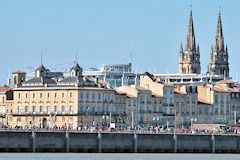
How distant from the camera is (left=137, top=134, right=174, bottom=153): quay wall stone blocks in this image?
136000 millimetres

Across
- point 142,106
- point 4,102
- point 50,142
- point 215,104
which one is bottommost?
point 50,142

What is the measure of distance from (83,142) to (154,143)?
694 cm

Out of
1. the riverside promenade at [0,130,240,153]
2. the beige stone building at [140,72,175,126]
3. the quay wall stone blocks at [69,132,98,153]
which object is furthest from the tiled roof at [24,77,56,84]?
the quay wall stone blocks at [69,132,98,153]

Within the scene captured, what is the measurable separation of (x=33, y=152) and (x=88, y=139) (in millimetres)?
5929

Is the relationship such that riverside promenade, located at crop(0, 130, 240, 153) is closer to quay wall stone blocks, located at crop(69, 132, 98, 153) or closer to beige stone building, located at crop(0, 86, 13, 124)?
quay wall stone blocks, located at crop(69, 132, 98, 153)

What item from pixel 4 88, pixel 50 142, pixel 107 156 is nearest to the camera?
pixel 107 156

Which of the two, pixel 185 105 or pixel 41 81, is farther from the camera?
pixel 185 105

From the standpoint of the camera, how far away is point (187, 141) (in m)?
138

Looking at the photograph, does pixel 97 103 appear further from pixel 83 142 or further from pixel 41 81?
pixel 83 142

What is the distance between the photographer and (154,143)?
447 ft

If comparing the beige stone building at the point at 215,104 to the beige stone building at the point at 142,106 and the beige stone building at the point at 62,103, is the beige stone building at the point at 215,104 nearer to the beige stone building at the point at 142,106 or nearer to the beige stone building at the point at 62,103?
the beige stone building at the point at 142,106

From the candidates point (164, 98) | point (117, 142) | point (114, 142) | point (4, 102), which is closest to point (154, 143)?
point (117, 142)

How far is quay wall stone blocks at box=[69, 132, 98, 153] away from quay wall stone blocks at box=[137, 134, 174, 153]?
4301 mm

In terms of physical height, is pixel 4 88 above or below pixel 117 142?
above
